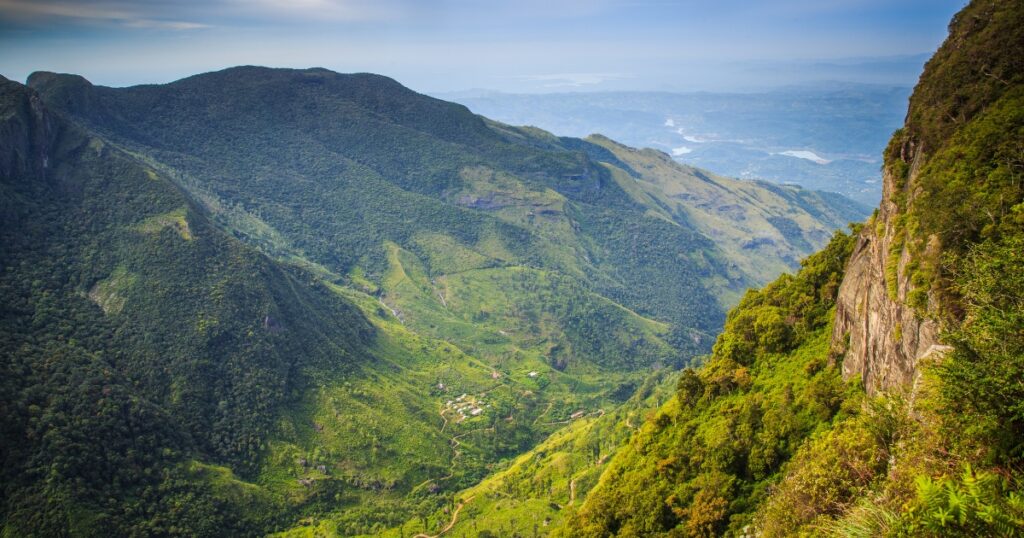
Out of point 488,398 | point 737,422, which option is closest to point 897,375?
point 737,422

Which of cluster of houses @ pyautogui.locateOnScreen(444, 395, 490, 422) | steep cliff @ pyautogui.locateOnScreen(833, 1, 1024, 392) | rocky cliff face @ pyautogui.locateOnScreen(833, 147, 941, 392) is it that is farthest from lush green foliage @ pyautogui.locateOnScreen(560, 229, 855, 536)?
cluster of houses @ pyautogui.locateOnScreen(444, 395, 490, 422)

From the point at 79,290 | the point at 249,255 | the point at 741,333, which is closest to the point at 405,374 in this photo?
the point at 249,255

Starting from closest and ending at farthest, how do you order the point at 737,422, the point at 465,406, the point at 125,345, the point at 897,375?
the point at 897,375 → the point at 737,422 → the point at 125,345 → the point at 465,406

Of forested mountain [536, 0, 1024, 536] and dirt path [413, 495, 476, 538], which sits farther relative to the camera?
dirt path [413, 495, 476, 538]

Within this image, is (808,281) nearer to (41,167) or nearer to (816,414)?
(816,414)

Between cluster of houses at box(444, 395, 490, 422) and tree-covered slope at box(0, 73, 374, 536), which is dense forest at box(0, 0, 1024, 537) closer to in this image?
tree-covered slope at box(0, 73, 374, 536)

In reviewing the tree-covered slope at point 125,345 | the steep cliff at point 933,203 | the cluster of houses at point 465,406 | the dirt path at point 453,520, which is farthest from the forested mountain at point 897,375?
the cluster of houses at point 465,406

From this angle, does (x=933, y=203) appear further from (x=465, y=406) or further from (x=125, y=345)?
(x=465, y=406)
